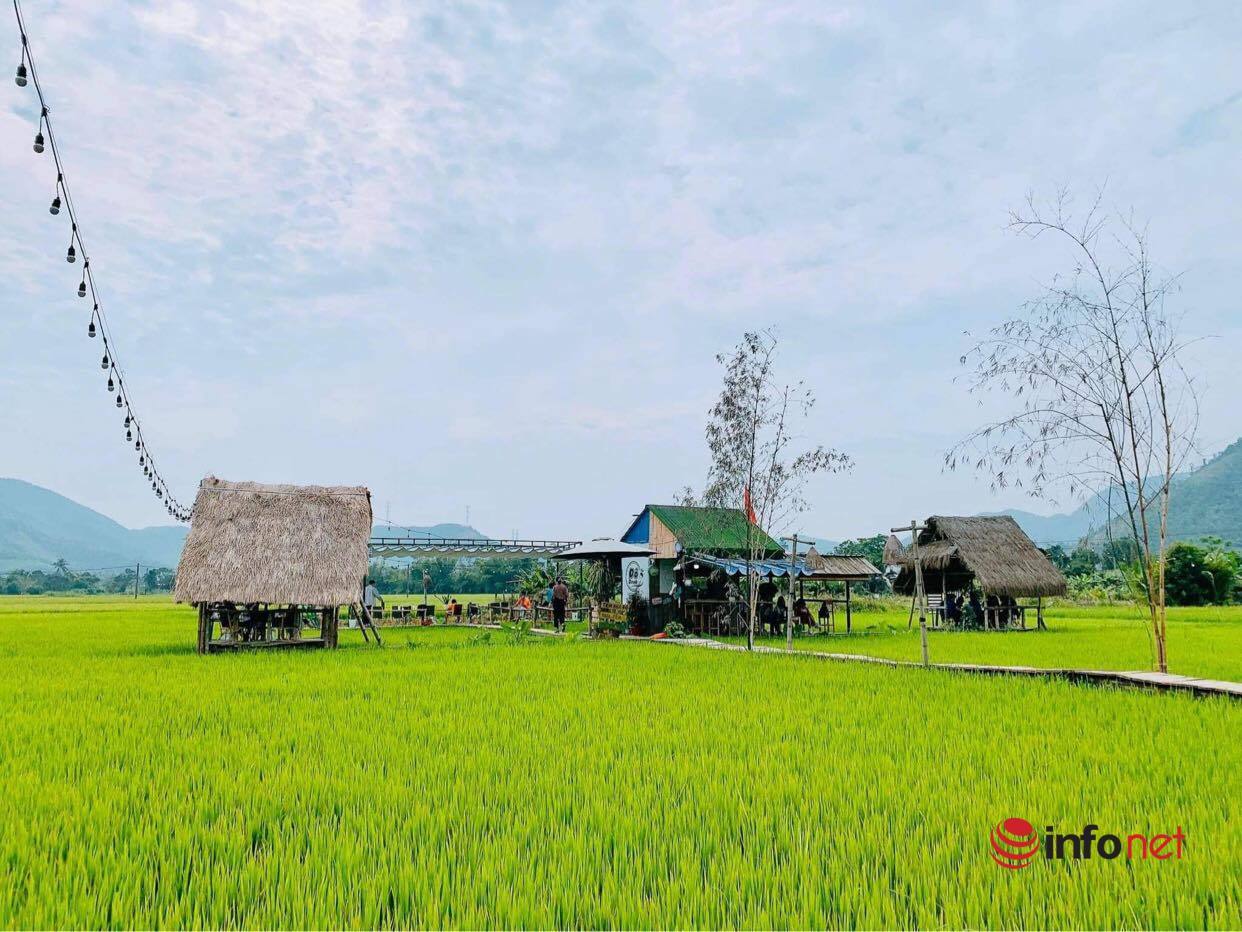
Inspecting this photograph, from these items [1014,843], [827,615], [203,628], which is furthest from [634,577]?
[1014,843]

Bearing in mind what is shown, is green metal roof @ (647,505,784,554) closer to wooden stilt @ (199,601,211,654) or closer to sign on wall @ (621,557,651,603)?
sign on wall @ (621,557,651,603)

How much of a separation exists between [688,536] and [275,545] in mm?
12977

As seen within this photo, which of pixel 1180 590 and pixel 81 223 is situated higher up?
pixel 81 223

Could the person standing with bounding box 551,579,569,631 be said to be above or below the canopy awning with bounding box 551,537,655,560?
below

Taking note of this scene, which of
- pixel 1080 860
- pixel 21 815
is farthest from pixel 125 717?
pixel 1080 860

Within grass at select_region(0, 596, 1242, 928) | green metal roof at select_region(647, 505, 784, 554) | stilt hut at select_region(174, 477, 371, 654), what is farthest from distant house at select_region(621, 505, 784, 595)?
grass at select_region(0, 596, 1242, 928)

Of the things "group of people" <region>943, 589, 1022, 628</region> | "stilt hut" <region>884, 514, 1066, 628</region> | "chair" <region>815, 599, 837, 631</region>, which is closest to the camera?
"chair" <region>815, 599, 837, 631</region>

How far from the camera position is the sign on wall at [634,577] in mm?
23562

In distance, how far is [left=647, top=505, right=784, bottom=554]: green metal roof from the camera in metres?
23.4

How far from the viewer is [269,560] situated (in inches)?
579

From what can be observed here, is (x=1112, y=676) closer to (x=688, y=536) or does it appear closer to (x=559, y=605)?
(x=559, y=605)

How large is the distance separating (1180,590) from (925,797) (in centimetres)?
3313

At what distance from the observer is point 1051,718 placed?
6590 mm

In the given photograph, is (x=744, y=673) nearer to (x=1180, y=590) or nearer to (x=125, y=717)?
(x=125, y=717)
